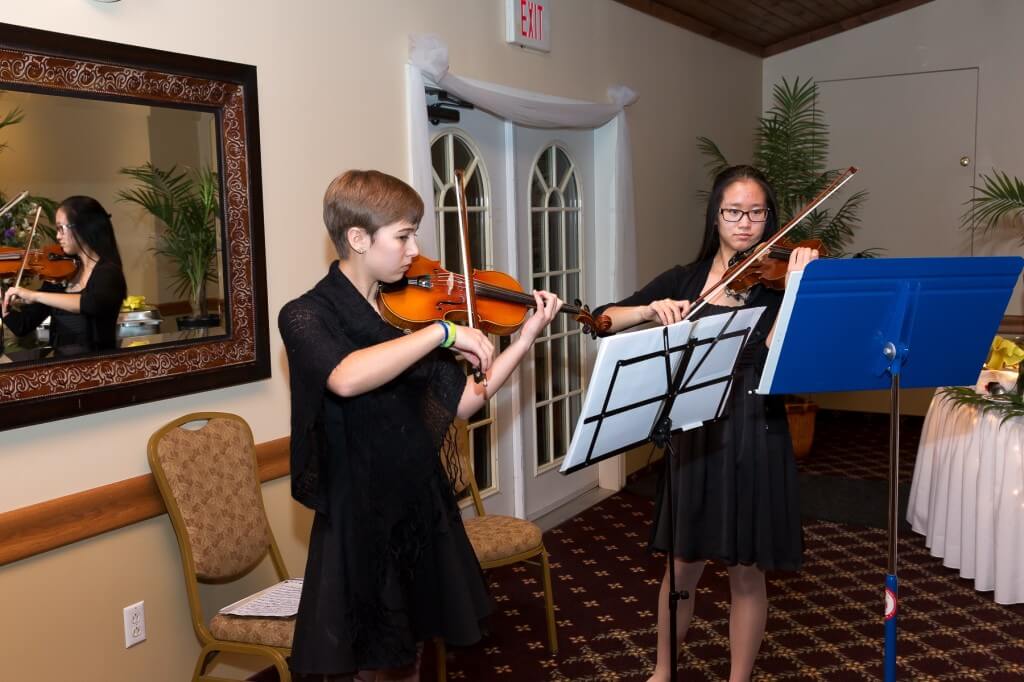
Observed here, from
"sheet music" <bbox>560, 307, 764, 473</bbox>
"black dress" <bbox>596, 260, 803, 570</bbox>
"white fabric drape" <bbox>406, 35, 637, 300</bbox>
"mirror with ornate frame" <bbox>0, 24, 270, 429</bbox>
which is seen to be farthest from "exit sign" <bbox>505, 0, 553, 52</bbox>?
"sheet music" <bbox>560, 307, 764, 473</bbox>

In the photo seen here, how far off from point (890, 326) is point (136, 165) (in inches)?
79.7

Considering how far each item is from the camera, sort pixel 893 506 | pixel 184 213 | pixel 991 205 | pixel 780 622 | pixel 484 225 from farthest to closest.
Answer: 1. pixel 991 205
2. pixel 484 225
3. pixel 780 622
4. pixel 184 213
5. pixel 893 506

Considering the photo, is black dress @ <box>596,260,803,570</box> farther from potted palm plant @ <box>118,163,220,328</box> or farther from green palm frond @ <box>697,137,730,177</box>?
green palm frond @ <box>697,137,730,177</box>

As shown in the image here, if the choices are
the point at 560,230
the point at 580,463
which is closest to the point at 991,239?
the point at 560,230

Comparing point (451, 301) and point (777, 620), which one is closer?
point (451, 301)

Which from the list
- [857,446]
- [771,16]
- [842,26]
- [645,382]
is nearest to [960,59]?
[842,26]

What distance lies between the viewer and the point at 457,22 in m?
4.07

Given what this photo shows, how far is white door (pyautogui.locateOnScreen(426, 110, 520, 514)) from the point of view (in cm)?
416

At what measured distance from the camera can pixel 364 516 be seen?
1.92 metres

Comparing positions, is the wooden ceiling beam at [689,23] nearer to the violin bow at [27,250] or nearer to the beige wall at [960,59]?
the beige wall at [960,59]

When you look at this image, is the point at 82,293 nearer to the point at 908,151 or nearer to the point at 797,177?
the point at 797,177

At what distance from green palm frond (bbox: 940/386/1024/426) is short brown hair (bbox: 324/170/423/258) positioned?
2805mm

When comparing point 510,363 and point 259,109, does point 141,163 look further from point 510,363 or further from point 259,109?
point 510,363

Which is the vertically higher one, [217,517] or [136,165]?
[136,165]
